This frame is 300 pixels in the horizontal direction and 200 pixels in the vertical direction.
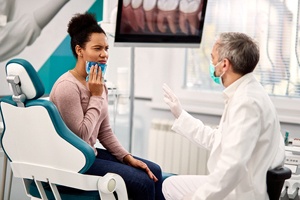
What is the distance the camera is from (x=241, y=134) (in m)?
Answer: 2.10

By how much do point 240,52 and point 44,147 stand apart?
98 cm

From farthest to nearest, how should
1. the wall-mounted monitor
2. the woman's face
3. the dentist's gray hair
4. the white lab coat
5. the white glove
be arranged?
the wall-mounted monitor
the white glove
the woman's face
the dentist's gray hair
the white lab coat

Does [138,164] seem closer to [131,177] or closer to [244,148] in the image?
[131,177]

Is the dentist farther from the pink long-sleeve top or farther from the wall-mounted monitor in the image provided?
the wall-mounted monitor

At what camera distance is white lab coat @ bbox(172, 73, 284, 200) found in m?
2.11

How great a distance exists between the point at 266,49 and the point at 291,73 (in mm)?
247

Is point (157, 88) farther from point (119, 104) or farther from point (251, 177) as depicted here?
point (251, 177)

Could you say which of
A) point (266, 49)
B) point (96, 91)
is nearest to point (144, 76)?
point (266, 49)

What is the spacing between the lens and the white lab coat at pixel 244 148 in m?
2.11

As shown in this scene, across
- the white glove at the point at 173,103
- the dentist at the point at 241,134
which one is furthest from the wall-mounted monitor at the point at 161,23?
the dentist at the point at 241,134

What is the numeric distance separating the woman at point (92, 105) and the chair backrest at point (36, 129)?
11cm

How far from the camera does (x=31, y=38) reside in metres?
3.48

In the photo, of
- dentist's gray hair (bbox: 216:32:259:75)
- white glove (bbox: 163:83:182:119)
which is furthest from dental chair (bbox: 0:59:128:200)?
dentist's gray hair (bbox: 216:32:259:75)

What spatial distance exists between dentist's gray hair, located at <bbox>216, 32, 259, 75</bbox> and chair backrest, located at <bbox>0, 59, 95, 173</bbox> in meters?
0.74
